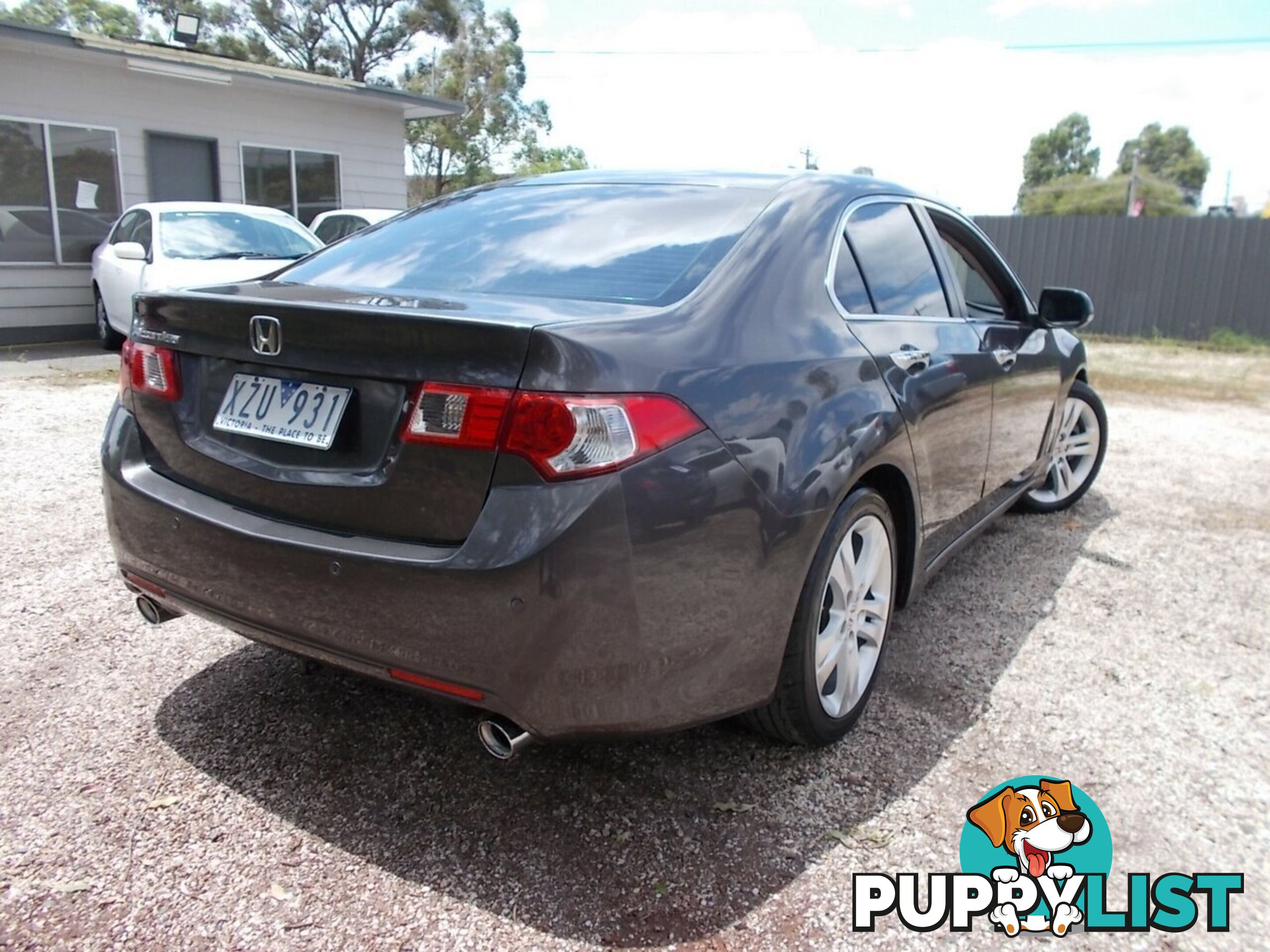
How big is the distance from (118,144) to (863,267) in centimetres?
1169

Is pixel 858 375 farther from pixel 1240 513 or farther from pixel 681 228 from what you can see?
pixel 1240 513

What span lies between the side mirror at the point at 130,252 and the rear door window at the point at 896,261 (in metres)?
7.99

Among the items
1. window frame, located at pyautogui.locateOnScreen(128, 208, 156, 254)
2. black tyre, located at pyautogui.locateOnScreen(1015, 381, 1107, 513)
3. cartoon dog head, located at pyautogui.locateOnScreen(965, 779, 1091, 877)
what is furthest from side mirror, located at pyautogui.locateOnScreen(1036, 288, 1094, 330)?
window frame, located at pyautogui.locateOnScreen(128, 208, 156, 254)

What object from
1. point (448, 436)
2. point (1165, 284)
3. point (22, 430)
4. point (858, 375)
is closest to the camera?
point (448, 436)

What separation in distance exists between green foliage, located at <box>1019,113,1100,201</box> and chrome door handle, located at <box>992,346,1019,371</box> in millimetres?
97049

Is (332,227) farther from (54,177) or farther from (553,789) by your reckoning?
(553,789)

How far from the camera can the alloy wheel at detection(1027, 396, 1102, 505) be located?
532 cm

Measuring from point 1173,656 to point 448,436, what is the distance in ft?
9.37

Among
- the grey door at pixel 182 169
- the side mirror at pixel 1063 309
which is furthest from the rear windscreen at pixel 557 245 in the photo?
the grey door at pixel 182 169

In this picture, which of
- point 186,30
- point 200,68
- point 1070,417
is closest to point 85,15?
point 186,30

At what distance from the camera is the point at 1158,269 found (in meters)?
15.8

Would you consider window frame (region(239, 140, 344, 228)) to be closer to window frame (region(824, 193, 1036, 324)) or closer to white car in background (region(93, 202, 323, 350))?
white car in background (region(93, 202, 323, 350))

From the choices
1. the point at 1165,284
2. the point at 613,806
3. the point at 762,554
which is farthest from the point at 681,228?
the point at 1165,284

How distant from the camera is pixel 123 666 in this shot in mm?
3225
